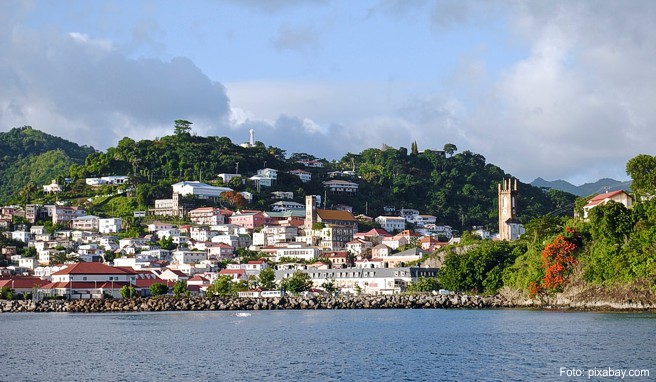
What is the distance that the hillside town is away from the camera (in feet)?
307

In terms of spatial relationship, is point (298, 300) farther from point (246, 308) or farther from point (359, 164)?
point (359, 164)

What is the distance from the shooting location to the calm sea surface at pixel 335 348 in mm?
33844

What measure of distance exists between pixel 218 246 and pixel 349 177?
147ft

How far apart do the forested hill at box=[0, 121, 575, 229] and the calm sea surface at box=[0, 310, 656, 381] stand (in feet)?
256

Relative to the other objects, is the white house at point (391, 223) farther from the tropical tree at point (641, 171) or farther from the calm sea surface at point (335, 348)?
the calm sea surface at point (335, 348)

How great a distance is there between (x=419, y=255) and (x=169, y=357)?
68.1 metres

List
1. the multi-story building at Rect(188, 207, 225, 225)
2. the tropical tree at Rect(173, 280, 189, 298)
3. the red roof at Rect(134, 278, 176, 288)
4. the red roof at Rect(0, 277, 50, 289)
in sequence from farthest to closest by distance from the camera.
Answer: the multi-story building at Rect(188, 207, 225, 225) → the red roof at Rect(134, 278, 176, 288) → the red roof at Rect(0, 277, 50, 289) → the tropical tree at Rect(173, 280, 189, 298)

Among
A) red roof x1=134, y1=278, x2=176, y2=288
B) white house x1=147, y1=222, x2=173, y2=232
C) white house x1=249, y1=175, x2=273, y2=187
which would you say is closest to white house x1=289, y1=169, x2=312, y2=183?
white house x1=249, y1=175, x2=273, y2=187

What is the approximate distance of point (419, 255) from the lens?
106 metres

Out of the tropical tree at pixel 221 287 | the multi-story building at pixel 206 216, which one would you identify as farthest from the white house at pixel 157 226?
the tropical tree at pixel 221 287

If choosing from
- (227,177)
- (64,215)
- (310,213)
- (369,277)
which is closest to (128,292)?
(369,277)

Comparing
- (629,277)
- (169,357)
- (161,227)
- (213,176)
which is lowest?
(169,357)

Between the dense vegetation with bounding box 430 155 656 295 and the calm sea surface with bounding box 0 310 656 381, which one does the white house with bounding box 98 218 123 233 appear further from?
the calm sea surface with bounding box 0 310 656 381

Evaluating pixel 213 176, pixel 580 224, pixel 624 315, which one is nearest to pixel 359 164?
pixel 213 176
